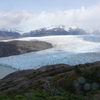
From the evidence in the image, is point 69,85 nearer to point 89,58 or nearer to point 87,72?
point 87,72

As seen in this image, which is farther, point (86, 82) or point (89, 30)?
point (89, 30)

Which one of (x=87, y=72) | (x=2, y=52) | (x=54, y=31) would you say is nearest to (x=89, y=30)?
(x=54, y=31)

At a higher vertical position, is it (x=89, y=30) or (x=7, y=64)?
(x=89, y=30)

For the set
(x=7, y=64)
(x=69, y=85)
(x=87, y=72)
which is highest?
(x=87, y=72)

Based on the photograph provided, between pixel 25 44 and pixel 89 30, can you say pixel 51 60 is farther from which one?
pixel 89 30

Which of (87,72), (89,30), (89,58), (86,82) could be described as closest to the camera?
(86,82)

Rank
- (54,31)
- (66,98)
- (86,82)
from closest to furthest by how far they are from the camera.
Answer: (66,98), (86,82), (54,31)

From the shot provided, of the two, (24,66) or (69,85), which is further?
(24,66)

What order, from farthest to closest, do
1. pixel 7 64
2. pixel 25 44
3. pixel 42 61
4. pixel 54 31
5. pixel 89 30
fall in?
pixel 54 31
pixel 89 30
pixel 25 44
pixel 7 64
pixel 42 61

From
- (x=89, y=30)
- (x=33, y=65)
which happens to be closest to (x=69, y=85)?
(x=33, y=65)
